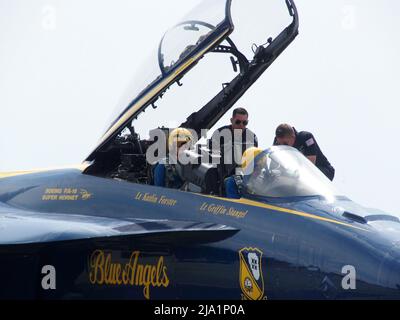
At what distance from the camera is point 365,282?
7.48 metres

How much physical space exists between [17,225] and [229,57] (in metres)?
3.99

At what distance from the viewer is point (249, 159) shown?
29.8ft

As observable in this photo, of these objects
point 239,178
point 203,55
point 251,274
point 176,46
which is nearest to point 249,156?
point 239,178

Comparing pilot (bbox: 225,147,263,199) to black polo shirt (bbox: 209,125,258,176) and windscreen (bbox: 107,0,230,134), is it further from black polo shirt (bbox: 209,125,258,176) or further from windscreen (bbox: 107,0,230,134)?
windscreen (bbox: 107,0,230,134)

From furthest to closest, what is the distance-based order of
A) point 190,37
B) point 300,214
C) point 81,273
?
point 190,37, point 81,273, point 300,214

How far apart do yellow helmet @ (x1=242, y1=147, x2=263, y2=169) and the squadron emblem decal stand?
1.11 meters

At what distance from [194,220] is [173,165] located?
1.03m

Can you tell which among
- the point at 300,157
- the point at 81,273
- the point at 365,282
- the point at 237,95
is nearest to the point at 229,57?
the point at 237,95

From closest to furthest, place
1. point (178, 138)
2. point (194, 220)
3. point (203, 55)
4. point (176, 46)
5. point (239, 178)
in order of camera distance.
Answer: point (194, 220) → point (239, 178) → point (178, 138) → point (203, 55) → point (176, 46)

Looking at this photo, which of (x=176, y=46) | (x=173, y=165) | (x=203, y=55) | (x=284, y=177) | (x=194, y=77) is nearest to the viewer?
(x=284, y=177)

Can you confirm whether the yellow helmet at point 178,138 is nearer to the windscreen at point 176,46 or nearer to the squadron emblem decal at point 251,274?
the windscreen at point 176,46

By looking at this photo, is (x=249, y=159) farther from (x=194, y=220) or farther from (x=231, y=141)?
(x=231, y=141)

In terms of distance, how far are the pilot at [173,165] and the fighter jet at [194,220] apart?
19cm

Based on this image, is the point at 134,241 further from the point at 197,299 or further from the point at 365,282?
the point at 365,282
